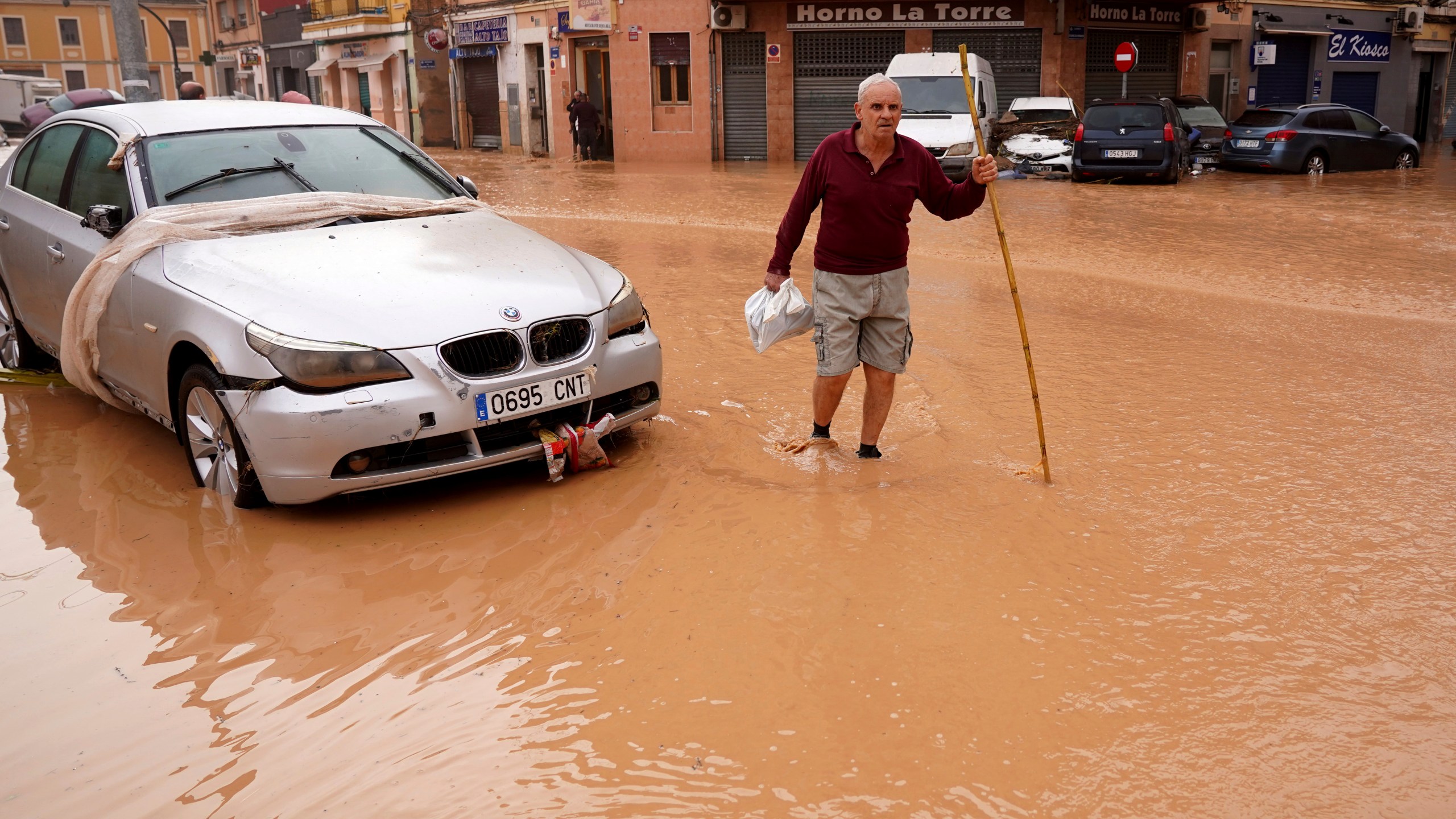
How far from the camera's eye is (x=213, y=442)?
14.6 feet

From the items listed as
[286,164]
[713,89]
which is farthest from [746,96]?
[286,164]

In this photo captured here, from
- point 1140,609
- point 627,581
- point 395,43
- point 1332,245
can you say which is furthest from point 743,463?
point 395,43

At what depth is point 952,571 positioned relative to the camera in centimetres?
391

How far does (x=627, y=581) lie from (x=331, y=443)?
1.18m

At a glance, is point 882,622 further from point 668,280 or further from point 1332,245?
point 1332,245

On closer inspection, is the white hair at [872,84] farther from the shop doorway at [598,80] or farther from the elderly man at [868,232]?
the shop doorway at [598,80]

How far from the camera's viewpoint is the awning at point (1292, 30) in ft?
98.4

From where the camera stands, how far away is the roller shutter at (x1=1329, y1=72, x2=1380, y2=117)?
106 ft

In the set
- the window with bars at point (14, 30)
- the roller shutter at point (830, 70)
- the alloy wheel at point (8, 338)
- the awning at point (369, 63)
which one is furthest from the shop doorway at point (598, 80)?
the window with bars at point (14, 30)

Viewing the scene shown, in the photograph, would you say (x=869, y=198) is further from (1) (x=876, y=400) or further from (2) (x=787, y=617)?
(2) (x=787, y=617)

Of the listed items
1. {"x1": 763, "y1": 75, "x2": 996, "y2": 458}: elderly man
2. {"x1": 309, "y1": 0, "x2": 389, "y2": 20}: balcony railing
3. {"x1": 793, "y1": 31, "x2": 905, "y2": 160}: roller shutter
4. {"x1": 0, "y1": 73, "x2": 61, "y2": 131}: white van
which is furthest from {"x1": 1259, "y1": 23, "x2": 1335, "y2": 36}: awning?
{"x1": 0, "y1": 73, "x2": 61, "y2": 131}: white van

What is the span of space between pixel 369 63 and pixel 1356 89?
98.0 feet

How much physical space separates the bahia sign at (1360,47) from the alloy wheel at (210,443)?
3417cm

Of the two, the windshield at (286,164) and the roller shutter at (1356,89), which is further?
the roller shutter at (1356,89)
